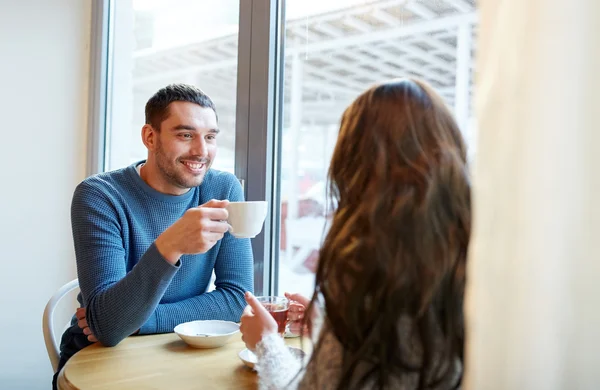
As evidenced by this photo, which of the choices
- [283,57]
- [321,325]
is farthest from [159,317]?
[283,57]

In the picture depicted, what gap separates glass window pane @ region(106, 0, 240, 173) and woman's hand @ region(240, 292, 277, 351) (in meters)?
1.00

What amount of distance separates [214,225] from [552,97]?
0.87 metres

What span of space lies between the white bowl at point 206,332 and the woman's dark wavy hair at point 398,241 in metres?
0.46

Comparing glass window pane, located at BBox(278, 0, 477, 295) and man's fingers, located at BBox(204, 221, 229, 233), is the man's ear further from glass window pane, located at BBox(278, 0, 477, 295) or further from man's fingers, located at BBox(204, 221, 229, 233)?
man's fingers, located at BBox(204, 221, 229, 233)

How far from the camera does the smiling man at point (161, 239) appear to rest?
128 centimetres

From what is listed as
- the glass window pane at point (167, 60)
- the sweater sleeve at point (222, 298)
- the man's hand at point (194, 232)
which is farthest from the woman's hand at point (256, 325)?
the glass window pane at point (167, 60)

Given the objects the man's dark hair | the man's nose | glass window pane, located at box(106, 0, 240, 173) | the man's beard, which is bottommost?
the man's beard

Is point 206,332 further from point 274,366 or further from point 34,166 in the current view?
point 34,166

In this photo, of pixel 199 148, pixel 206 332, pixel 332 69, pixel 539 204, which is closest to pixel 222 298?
pixel 206 332

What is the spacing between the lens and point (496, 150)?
1.95 ft

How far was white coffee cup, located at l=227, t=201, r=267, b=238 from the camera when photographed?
1247 millimetres

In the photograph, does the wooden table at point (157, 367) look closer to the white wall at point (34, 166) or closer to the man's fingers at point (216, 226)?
the man's fingers at point (216, 226)

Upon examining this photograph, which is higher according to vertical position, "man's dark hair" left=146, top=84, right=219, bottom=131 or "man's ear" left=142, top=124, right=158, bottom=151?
"man's dark hair" left=146, top=84, right=219, bottom=131

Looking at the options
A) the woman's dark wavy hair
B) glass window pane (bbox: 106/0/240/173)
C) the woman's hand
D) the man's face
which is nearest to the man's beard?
the man's face
